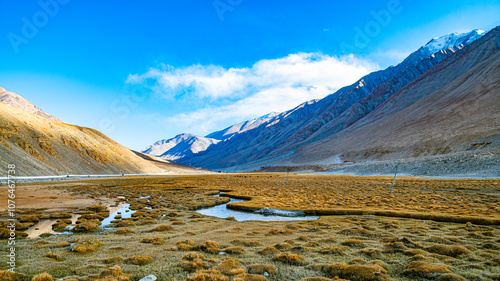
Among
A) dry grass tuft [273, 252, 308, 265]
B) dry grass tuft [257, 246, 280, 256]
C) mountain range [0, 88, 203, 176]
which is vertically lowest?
dry grass tuft [257, 246, 280, 256]

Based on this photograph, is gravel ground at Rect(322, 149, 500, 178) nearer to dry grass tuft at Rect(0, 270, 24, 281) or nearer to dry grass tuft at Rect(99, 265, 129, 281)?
dry grass tuft at Rect(99, 265, 129, 281)

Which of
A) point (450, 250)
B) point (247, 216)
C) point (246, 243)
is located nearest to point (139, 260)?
point (246, 243)

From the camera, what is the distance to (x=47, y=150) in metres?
83.8

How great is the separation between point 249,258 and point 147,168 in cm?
14963

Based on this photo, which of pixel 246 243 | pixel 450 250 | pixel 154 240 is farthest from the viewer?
pixel 154 240

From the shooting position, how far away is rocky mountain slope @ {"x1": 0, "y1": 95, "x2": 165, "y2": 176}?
6850cm

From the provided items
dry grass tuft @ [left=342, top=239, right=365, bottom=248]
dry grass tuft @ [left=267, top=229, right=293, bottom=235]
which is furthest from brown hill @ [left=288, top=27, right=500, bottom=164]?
dry grass tuft @ [left=267, top=229, right=293, bottom=235]

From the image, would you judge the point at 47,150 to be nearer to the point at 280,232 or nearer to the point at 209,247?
the point at 280,232

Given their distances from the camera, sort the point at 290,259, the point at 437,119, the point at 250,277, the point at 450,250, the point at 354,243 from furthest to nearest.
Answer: the point at 437,119 < the point at 354,243 < the point at 450,250 < the point at 290,259 < the point at 250,277

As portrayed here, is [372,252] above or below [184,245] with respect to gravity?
below

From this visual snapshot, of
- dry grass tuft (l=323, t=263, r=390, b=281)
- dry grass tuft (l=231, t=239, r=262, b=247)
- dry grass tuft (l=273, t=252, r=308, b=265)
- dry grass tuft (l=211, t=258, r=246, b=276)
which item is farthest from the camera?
dry grass tuft (l=231, t=239, r=262, b=247)

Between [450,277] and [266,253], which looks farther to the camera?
[266,253]

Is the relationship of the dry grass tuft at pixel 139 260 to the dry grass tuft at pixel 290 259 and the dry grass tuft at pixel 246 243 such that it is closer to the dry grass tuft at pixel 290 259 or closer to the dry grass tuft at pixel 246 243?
the dry grass tuft at pixel 246 243

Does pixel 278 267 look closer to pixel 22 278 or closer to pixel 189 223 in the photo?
pixel 22 278
